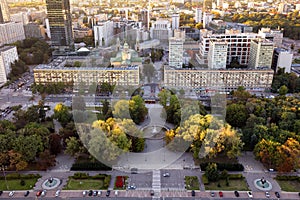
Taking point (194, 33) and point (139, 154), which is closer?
point (139, 154)

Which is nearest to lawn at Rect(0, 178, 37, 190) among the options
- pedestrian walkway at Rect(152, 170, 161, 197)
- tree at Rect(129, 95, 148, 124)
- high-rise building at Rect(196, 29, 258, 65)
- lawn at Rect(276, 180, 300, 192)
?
pedestrian walkway at Rect(152, 170, 161, 197)

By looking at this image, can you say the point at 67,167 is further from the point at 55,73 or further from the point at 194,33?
the point at 194,33

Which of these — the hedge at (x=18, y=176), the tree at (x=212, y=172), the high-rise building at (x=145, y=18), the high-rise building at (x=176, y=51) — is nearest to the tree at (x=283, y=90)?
the high-rise building at (x=176, y=51)

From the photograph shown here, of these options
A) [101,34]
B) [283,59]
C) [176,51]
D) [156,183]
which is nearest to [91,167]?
[156,183]

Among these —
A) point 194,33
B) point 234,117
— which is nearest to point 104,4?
point 194,33

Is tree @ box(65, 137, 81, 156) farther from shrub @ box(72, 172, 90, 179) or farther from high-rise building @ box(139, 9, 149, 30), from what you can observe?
high-rise building @ box(139, 9, 149, 30)
